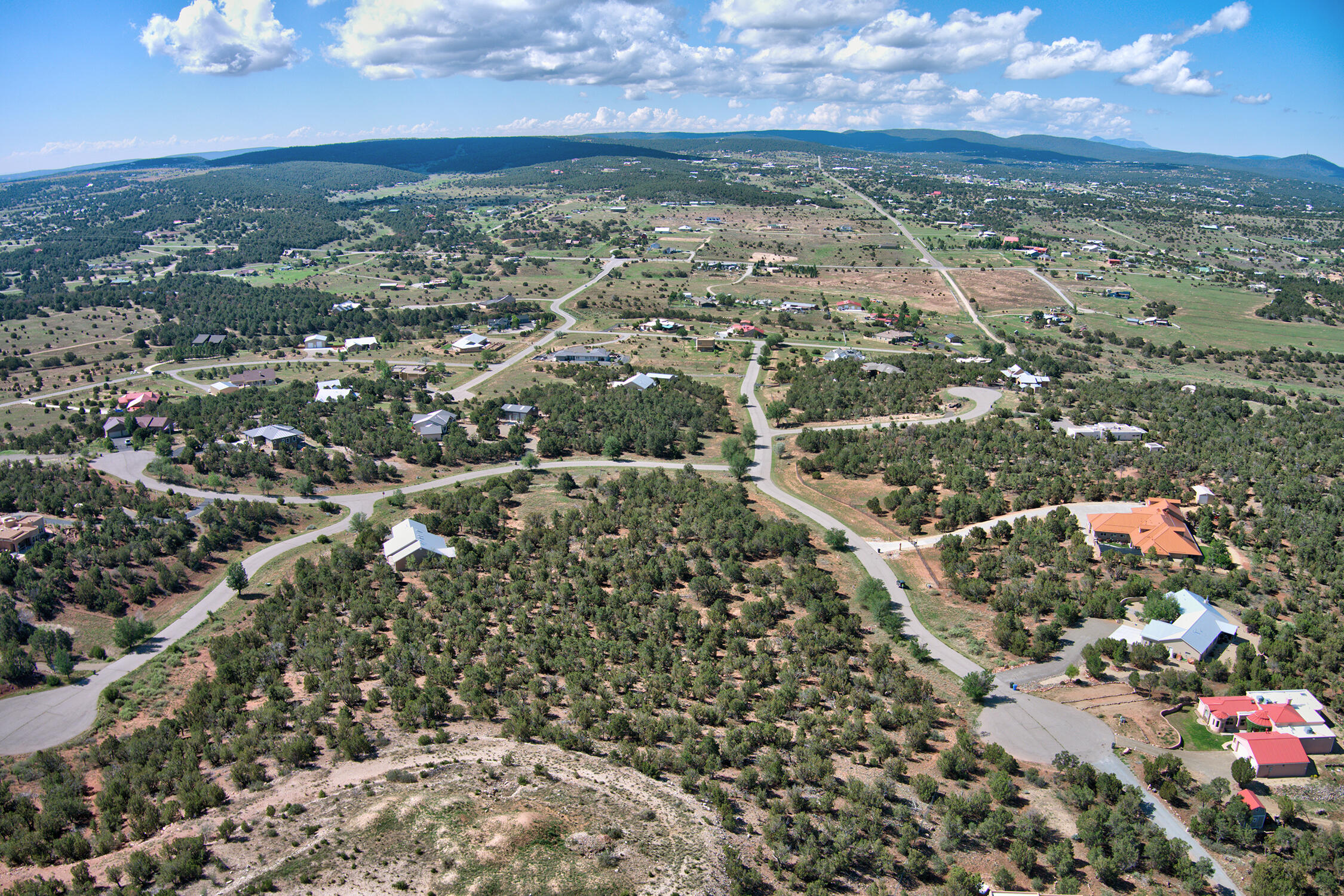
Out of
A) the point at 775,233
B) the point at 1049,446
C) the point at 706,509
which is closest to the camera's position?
the point at 706,509

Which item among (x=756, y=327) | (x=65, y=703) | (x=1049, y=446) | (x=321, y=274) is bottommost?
(x=65, y=703)

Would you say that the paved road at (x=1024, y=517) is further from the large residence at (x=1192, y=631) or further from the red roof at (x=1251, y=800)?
the red roof at (x=1251, y=800)

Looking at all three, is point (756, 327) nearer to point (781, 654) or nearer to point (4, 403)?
point (781, 654)

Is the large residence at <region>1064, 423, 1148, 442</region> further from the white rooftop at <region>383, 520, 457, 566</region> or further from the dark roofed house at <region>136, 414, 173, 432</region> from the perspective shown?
the dark roofed house at <region>136, 414, 173, 432</region>

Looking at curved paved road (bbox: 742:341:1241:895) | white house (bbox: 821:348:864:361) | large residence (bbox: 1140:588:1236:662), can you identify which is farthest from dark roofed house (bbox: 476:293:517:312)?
large residence (bbox: 1140:588:1236:662)

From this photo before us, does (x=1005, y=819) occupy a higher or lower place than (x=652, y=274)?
lower

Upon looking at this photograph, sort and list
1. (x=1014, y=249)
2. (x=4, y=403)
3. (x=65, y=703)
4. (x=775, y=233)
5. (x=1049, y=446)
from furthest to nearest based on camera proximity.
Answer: (x=775, y=233)
(x=1014, y=249)
(x=4, y=403)
(x=1049, y=446)
(x=65, y=703)

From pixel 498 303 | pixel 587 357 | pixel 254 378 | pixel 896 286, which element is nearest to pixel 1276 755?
pixel 587 357

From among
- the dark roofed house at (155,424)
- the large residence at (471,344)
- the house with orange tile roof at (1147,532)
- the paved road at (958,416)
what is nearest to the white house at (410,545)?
the paved road at (958,416)

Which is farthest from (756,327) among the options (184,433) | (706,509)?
(184,433)
